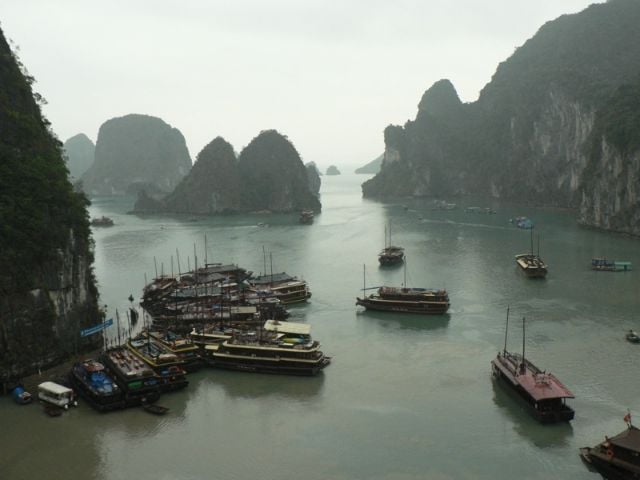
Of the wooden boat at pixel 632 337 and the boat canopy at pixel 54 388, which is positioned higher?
the boat canopy at pixel 54 388

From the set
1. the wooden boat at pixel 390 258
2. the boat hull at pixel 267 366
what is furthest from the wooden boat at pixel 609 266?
the boat hull at pixel 267 366

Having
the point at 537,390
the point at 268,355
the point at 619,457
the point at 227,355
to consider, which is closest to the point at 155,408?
the point at 227,355

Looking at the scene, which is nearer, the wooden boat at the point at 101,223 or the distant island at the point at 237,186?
the wooden boat at the point at 101,223

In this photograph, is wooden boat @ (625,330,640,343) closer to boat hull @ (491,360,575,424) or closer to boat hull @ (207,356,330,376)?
boat hull @ (491,360,575,424)

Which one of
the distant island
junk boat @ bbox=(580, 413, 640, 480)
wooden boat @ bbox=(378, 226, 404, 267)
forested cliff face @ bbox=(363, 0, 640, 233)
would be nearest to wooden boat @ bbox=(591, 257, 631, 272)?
wooden boat @ bbox=(378, 226, 404, 267)

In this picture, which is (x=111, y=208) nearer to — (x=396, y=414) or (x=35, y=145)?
(x=35, y=145)

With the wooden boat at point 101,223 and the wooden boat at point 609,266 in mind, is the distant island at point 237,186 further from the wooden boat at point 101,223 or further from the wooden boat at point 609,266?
the wooden boat at point 609,266
